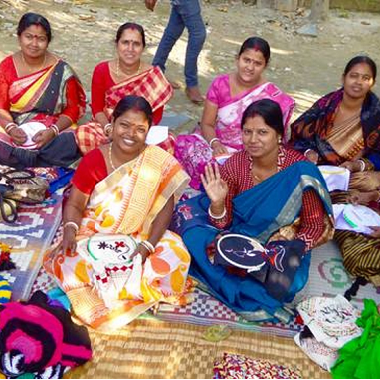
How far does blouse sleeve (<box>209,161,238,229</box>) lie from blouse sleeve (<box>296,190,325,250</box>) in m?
0.42

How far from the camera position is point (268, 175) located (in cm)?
338

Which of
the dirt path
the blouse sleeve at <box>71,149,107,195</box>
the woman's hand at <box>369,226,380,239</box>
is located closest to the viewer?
the blouse sleeve at <box>71,149,107,195</box>

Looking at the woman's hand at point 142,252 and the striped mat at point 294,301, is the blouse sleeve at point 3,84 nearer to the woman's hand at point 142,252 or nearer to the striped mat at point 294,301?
the woman's hand at point 142,252

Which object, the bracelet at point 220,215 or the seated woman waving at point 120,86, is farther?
the seated woman waving at point 120,86

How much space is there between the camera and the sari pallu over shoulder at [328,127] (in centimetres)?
402

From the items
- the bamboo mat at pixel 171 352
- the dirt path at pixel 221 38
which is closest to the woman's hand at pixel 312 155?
the dirt path at pixel 221 38

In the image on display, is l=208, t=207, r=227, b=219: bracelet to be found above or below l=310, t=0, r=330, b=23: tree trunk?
below

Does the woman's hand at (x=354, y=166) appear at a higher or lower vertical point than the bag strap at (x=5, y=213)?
higher

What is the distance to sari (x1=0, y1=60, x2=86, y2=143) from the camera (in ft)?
14.0

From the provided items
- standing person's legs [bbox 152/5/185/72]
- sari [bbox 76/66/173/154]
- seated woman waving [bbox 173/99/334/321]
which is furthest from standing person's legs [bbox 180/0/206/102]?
seated woman waving [bbox 173/99/334/321]

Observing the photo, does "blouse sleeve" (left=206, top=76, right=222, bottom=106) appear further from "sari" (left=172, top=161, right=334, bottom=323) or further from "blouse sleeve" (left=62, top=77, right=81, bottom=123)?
"sari" (left=172, top=161, right=334, bottom=323)

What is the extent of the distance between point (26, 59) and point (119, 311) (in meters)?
2.26

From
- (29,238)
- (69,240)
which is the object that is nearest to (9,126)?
(29,238)

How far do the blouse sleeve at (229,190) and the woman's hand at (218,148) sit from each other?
722 mm
